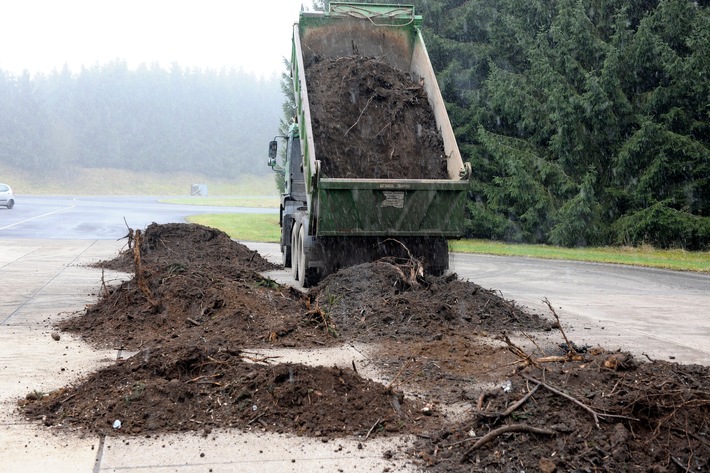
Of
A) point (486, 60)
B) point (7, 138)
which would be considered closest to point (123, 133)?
point (7, 138)

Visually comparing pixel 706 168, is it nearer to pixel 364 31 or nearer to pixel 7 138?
pixel 364 31

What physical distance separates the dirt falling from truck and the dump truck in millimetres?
52

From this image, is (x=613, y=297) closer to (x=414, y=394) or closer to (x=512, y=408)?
(x=414, y=394)

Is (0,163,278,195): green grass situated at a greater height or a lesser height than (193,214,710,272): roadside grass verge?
lesser

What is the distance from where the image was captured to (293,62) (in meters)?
14.6

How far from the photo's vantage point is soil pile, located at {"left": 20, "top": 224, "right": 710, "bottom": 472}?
15.8 ft

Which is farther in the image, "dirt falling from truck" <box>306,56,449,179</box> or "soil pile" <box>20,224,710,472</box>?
"dirt falling from truck" <box>306,56,449,179</box>

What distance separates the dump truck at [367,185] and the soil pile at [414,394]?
2.79 m

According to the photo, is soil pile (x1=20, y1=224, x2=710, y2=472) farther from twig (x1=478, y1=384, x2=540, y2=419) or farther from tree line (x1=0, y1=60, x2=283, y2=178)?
tree line (x1=0, y1=60, x2=283, y2=178)

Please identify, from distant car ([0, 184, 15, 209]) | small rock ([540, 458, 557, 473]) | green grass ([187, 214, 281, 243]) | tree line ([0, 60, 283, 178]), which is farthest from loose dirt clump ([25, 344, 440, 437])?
tree line ([0, 60, 283, 178])

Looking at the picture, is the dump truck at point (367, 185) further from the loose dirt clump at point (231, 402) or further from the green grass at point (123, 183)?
the green grass at point (123, 183)

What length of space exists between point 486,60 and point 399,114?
1866 cm

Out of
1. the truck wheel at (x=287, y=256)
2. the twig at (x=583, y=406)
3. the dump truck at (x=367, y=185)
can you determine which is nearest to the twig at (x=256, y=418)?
the twig at (x=583, y=406)

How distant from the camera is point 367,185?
449 inches
